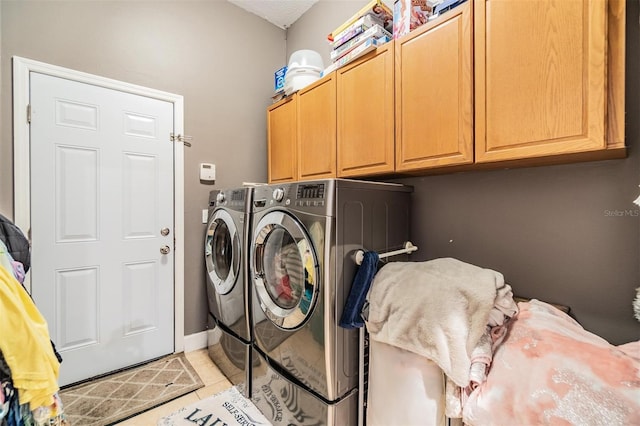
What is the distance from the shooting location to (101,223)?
6.54 ft

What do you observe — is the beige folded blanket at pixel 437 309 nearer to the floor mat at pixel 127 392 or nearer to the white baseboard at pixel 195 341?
the floor mat at pixel 127 392

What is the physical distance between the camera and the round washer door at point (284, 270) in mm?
1337

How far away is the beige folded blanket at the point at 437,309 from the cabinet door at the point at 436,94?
0.52 m

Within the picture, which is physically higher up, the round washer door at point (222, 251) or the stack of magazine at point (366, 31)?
the stack of magazine at point (366, 31)

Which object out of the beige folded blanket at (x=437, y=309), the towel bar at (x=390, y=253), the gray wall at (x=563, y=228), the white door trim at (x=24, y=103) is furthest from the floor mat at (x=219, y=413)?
the gray wall at (x=563, y=228)

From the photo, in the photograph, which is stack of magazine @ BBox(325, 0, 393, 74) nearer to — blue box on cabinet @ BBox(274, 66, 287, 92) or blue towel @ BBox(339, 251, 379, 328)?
blue box on cabinet @ BBox(274, 66, 287, 92)

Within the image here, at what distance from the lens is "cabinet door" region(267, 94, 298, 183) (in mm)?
2125

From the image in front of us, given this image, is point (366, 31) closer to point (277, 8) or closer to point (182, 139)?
point (277, 8)

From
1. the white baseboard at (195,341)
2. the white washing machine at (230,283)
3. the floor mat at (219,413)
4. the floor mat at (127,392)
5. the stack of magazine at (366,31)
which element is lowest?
the floor mat at (219,413)

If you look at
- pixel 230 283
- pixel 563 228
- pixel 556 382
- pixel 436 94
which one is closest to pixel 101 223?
pixel 230 283

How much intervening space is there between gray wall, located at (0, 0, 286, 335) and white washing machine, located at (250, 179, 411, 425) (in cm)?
99

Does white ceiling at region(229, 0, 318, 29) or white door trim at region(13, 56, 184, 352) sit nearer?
white door trim at region(13, 56, 184, 352)

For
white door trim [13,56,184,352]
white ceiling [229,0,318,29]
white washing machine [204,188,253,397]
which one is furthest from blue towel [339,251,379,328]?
white ceiling [229,0,318,29]

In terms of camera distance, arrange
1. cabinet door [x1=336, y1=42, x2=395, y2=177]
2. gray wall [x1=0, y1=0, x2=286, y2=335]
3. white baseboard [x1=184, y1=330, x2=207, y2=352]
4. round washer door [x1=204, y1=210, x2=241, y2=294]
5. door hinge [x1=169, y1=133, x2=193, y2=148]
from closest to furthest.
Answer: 1. cabinet door [x1=336, y1=42, x2=395, y2=177]
2. gray wall [x1=0, y1=0, x2=286, y2=335]
3. round washer door [x1=204, y1=210, x2=241, y2=294]
4. door hinge [x1=169, y1=133, x2=193, y2=148]
5. white baseboard [x1=184, y1=330, x2=207, y2=352]
